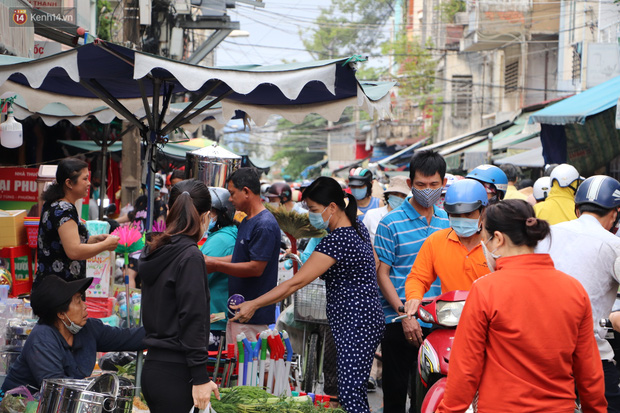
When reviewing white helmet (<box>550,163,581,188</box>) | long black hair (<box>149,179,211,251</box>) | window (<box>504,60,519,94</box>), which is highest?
window (<box>504,60,519,94</box>)

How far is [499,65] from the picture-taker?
3231cm

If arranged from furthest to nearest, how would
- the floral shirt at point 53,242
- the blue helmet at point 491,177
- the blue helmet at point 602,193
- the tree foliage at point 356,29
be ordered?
the tree foliage at point 356,29 < the blue helmet at point 491,177 < the floral shirt at point 53,242 < the blue helmet at point 602,193

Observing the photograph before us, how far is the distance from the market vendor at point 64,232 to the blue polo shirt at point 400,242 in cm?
214

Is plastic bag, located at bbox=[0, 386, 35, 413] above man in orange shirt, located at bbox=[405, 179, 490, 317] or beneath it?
beneath

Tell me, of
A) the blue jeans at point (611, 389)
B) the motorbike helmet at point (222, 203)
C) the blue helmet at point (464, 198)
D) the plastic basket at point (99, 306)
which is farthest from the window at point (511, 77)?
the blue jeans at point (611, 389)

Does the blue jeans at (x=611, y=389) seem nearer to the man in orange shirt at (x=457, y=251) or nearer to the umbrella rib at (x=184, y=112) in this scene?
the man in orange shirt at (x=457, y=251)

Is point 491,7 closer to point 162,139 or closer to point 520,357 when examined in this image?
point 162,139

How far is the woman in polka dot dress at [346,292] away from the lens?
16.6ft

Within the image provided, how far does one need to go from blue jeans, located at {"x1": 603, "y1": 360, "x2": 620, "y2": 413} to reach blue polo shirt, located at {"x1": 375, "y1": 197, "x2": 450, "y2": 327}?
5.01 ft

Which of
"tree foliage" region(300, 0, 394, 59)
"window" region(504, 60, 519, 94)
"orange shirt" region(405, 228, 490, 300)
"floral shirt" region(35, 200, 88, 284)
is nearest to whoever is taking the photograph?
"orange shirt" region(405, 228, 490, 300)

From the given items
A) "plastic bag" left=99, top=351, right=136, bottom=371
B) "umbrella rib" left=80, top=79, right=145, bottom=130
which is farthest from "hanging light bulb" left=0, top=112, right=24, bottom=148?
"plastic bag" left=99, top=351, right=136, bottom=371

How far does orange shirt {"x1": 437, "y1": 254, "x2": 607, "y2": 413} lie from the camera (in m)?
3.26

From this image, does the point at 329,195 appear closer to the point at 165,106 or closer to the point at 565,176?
the point at 165,106

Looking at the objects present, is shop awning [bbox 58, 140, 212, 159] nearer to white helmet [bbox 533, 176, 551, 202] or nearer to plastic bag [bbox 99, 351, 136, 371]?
white helmet [bbox 533, 176, 551, 202]
